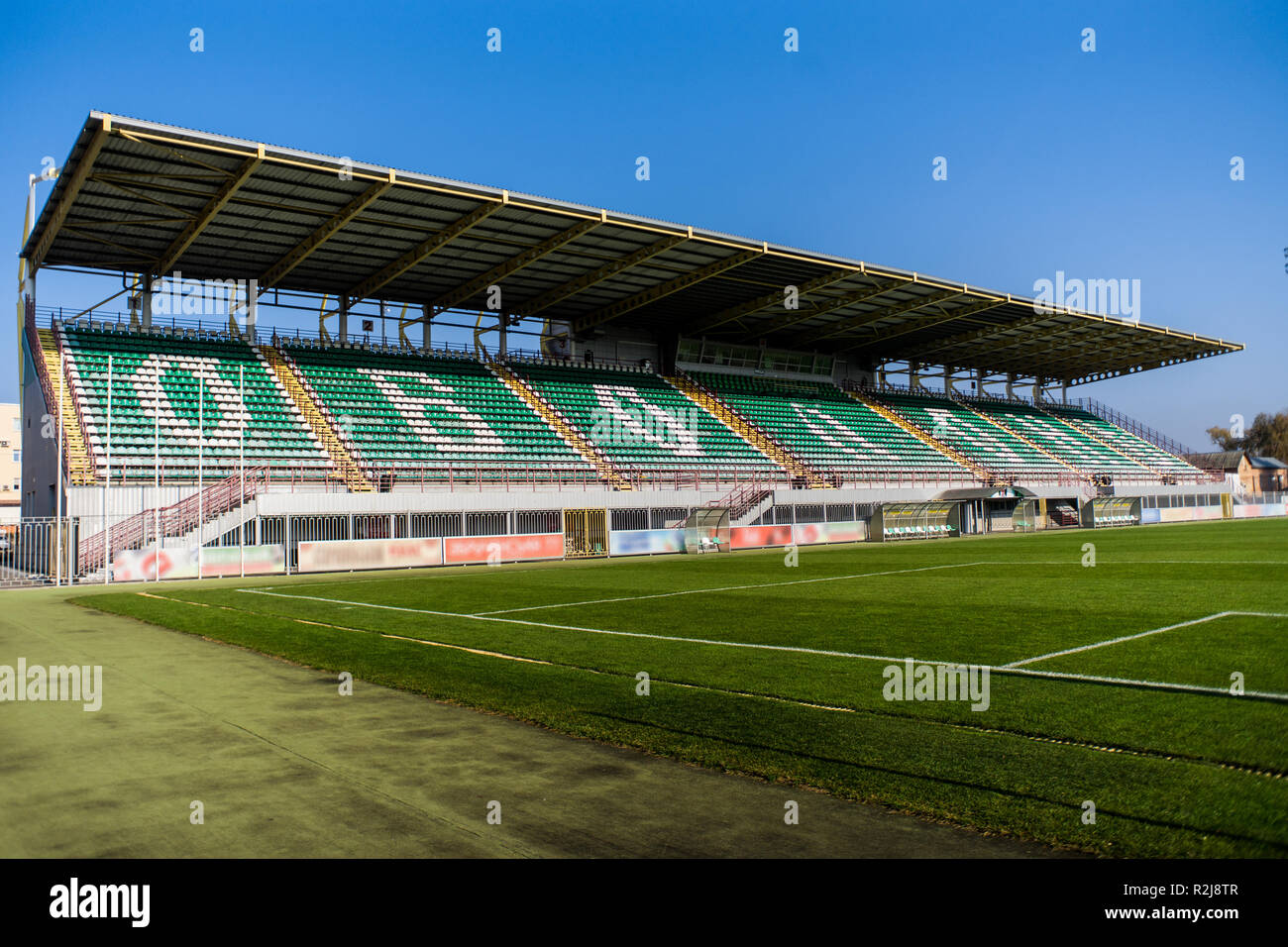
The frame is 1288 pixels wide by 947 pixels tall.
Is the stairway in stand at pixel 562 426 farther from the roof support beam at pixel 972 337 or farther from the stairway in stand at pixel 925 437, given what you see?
the roof support beam at pixel 972 337

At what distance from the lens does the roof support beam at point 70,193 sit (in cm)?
2838

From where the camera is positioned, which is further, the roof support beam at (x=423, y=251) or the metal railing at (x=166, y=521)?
the roof support beam at (x=423, y=251)

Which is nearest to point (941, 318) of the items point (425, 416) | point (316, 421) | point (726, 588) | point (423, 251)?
point (423, 251)

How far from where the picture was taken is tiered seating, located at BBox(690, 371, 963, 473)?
53375 mm

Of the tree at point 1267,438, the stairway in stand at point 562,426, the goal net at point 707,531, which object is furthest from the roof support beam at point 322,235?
the tree at point 1267,438

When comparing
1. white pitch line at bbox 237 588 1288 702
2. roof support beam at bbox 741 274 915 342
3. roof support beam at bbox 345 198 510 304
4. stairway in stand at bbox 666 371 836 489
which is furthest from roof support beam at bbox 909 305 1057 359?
white pitch line at bbox 237 588 1288 702

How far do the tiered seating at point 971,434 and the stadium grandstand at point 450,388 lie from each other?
1.47ft

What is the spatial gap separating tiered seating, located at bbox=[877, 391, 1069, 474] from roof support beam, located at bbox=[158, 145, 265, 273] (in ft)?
152

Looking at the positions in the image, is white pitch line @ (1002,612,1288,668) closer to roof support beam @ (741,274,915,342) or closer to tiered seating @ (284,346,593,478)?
tiered seating @ (284,346,593,478)

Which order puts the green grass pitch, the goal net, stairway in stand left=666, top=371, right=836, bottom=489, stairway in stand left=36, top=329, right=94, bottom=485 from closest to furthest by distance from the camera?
the green grass pitch
stairway in stand left=36, top=329, right=94, bottom=485
the goal net
stairway in stand left=666, top=371, right=836, bottom=489

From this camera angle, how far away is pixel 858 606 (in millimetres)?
16422
